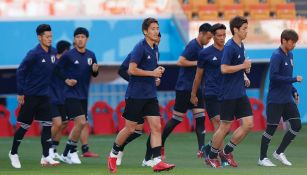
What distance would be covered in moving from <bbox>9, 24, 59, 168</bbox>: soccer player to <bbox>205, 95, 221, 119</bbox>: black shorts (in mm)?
2609

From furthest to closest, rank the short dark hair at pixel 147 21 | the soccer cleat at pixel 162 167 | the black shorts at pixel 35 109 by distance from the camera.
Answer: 1. the black shorts at pixel 35 109
2. the short dark hair at pixel 147 21
3. the soccer cleat at pixel 162 167

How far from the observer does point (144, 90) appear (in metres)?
13.9

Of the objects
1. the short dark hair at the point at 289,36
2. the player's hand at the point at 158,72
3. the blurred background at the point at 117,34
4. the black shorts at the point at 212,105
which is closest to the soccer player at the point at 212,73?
the black shorts at the point at 212,105

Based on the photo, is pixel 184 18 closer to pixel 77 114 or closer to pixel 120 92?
pixel 120 92

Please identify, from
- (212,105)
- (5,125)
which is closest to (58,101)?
(212,105)

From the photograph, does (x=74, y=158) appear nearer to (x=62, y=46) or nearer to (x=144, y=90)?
(x=62, y=46)

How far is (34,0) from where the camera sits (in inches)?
1222

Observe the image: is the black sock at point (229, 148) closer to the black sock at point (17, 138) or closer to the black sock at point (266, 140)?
the black sock at point (266, 140)

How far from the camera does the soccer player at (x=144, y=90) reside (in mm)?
13758

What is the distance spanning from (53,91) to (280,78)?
206 inches

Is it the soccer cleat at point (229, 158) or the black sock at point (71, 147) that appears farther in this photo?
the black sock at point (71, 147)

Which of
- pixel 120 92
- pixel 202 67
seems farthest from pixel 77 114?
pixel 120 92

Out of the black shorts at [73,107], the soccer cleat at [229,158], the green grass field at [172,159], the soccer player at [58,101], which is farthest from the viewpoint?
the soccer player at [58,101]

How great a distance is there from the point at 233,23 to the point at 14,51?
55.4 ft
